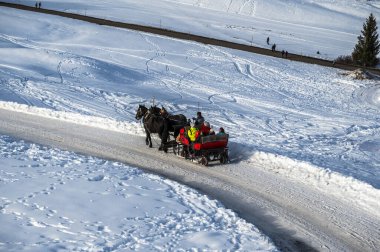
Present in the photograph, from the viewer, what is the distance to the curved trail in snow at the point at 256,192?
14.7m

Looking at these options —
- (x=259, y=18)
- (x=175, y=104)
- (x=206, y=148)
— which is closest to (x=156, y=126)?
(x=206, y=148)

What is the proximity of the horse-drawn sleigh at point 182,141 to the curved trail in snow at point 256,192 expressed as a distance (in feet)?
1.15

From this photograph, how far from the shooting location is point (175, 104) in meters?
33.7

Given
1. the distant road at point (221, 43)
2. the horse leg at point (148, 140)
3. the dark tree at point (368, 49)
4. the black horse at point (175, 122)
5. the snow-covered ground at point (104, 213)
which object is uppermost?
the dark tree at point (368, 49)

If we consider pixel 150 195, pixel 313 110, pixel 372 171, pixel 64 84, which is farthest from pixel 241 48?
pixel 150 195

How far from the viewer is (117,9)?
8319cm

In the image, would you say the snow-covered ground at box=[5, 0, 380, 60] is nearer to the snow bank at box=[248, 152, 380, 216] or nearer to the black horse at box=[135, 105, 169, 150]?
the black horse at box=[135, 105, 169, 150]

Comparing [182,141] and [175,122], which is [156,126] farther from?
[182,141]

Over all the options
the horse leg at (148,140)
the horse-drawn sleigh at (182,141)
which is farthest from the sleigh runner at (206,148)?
the horse leg at (148,140)

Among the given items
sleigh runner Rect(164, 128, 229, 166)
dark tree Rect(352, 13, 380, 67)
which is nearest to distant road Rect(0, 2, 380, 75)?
dark tree Rect(352, 13, 380, 67)

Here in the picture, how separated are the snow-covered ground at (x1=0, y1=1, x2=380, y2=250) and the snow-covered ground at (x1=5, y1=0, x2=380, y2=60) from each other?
1673cm

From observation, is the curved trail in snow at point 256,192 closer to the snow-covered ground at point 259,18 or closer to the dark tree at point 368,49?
the dark tree at point 368,49

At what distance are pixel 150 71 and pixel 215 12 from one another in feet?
182

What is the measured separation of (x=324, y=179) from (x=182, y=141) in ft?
17.1
